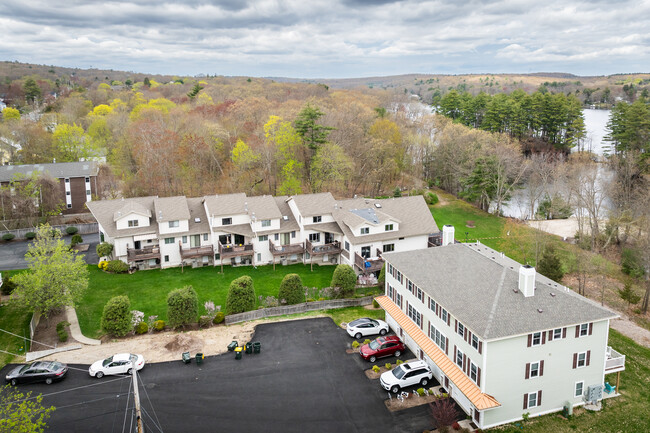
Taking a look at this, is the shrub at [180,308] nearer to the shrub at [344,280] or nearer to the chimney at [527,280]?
the shrub at [344,280]

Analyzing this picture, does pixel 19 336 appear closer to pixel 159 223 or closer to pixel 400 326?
pixel 159 223

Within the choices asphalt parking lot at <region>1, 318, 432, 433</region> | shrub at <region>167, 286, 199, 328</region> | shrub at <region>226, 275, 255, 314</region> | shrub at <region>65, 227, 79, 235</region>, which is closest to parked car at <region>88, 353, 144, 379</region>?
asphalt parking lot at <region>1, 318, 432, 433</region>

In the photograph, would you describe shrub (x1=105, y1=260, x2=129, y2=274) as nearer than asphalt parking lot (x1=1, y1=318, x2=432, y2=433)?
No

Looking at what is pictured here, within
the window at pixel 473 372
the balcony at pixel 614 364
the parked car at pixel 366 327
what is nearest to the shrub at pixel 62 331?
the parked car at pixel 366 327

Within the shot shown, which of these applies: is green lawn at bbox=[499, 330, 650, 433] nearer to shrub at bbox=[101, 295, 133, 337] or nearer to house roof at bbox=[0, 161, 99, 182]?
shrub at bbox=[101, 295, 133, 337]

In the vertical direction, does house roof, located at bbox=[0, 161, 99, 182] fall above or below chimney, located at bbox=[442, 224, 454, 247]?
above

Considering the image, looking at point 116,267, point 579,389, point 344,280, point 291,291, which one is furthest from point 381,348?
point 116,267
